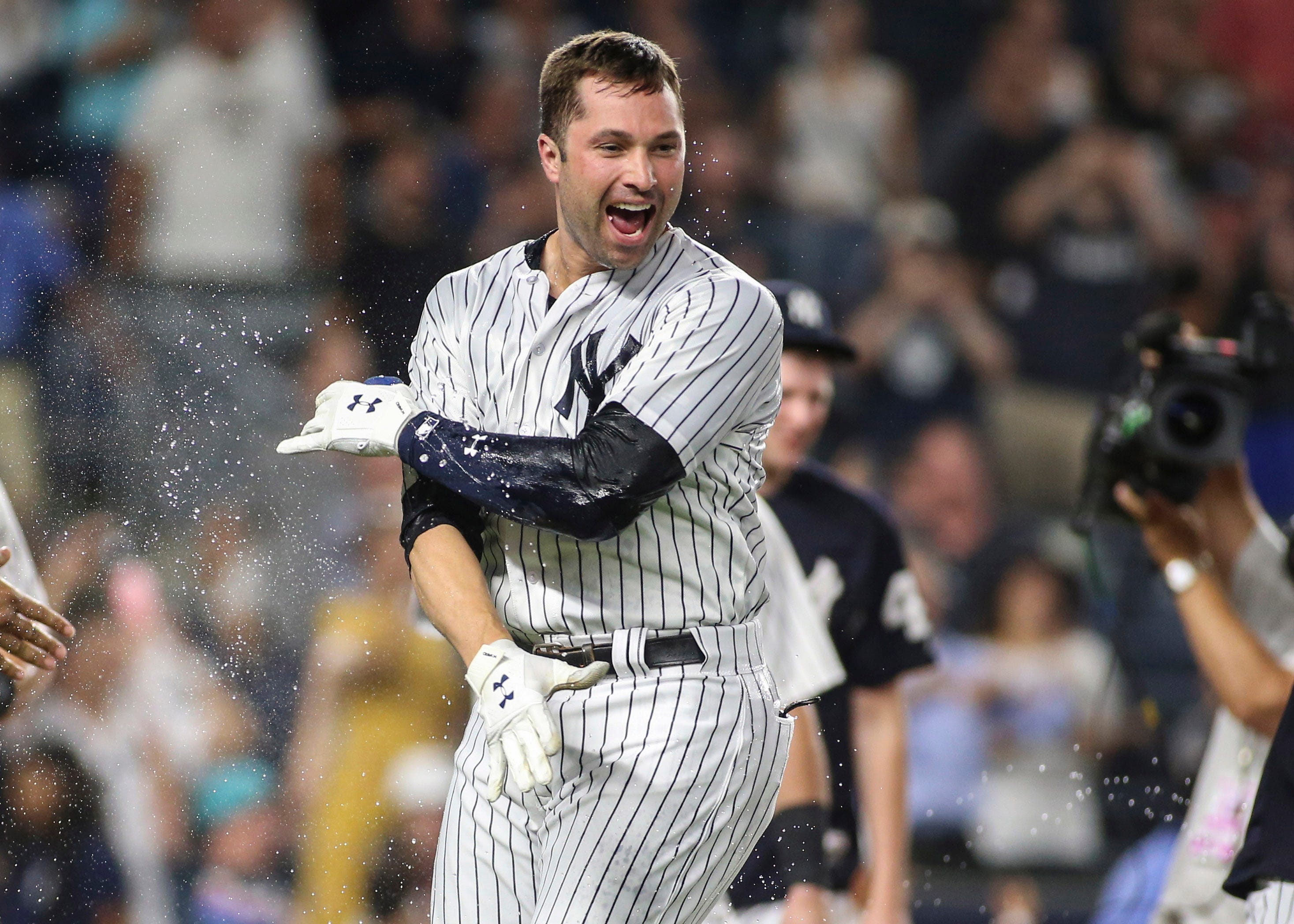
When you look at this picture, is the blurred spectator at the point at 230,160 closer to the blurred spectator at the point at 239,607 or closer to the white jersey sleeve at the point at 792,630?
the blurred spectator at the point at 239,607

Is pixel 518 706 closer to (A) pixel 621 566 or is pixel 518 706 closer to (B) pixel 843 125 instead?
(A) pixel 621 566

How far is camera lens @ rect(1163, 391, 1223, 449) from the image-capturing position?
3.92 metres

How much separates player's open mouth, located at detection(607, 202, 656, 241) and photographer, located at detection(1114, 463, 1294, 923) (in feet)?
6.60

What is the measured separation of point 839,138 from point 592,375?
5.20 m

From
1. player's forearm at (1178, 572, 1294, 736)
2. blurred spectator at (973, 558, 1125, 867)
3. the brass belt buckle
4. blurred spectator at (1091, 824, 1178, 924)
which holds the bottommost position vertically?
blurred spectator at (1091, 824, 1178, 924)

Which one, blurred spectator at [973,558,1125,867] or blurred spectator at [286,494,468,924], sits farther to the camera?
blurred spectator at [973,558,1125,867]

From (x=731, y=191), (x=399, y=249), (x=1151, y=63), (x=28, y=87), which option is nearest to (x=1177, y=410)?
(x=399, y=249)

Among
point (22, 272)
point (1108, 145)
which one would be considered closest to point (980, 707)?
point (1108, 145)

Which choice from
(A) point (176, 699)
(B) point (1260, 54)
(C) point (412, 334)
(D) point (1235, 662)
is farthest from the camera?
(B) point (1260, 54)

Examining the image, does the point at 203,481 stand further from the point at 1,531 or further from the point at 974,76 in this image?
the point at 974,76

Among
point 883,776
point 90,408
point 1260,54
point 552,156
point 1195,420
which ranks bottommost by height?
point 883,776

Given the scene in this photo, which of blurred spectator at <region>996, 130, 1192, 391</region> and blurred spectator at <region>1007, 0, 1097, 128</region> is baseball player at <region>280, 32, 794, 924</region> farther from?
blurred spectator at <region>1007, 0, 1097, 128</region>

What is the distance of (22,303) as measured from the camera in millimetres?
4441

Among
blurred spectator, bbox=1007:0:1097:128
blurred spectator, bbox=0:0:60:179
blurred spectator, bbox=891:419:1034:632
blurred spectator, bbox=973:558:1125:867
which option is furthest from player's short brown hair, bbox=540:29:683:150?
blurred spectator, bbox=1007:0:1097:128
